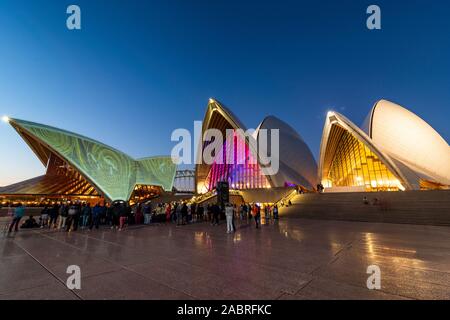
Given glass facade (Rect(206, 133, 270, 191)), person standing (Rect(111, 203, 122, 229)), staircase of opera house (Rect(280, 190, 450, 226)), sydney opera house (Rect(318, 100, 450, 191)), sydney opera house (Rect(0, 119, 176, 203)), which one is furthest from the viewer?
glass facade (Rect(206, 133, 270, 191))

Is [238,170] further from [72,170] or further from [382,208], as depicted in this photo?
[72,170]

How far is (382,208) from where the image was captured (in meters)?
13.3

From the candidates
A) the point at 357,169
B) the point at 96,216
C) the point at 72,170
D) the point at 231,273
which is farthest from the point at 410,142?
the point at 72,170

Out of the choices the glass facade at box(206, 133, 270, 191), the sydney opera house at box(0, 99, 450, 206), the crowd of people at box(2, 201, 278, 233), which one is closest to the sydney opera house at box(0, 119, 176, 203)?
the sydney opera house at box(0, 99, 450, 206)

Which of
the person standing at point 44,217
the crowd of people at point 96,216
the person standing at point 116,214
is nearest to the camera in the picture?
the crowd of people at point 96,216

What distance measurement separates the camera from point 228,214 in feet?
27.6

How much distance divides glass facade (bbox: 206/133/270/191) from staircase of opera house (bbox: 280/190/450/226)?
1308 centimetres

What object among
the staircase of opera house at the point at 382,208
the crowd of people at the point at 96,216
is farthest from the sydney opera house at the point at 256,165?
the crowd of people at the point at 96,216

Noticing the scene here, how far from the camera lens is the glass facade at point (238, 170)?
31969 millimetres

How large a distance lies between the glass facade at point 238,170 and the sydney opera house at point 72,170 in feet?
41.6

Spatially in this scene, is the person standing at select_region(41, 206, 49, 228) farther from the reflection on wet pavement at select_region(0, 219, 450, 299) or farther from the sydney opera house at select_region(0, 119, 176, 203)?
the sydney opera house at select_region(0, 119, 176, 203)

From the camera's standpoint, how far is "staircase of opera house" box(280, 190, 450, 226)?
37.4ft

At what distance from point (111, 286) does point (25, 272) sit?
1.99 m

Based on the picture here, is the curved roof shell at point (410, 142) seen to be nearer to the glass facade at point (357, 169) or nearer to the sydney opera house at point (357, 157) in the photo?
the sydney opera house at point (357, 157)
